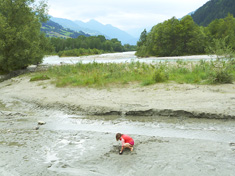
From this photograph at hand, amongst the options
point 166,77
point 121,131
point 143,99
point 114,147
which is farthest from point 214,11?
point 114,147

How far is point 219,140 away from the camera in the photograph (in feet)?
22.7

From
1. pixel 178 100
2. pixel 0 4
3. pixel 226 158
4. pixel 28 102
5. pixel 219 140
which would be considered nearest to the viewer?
pixel 226 158

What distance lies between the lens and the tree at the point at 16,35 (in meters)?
23.8

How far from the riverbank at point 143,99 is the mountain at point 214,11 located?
139 metres

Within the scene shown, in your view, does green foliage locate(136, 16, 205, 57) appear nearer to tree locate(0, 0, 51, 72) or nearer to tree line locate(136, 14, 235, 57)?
tree line locate(136, 14, 235, 57)

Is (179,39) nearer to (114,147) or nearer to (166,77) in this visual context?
(166,77)

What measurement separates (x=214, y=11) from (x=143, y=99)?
6101 inches

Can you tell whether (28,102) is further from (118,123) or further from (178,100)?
(178,100)

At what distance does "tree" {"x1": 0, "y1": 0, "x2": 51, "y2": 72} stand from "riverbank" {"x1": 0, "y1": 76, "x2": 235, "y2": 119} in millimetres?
9855

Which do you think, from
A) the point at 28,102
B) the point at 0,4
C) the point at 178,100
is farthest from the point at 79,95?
the point at 0,4

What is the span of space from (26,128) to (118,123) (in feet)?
12.3

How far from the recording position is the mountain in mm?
136500

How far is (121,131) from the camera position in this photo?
332 inches

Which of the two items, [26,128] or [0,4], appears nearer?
[26,128]
